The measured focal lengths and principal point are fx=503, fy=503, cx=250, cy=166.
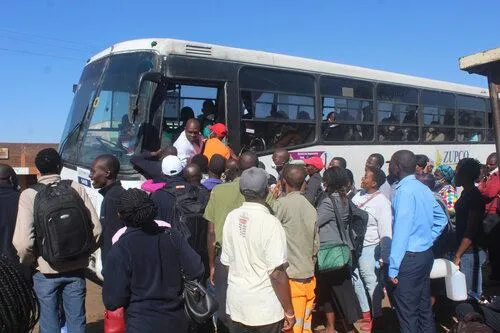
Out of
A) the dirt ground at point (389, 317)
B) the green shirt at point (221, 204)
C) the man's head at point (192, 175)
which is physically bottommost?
the dirt ground at point (389, 317)

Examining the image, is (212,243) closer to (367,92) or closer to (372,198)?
(372,198)

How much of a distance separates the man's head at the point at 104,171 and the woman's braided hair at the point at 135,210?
1.61 meters

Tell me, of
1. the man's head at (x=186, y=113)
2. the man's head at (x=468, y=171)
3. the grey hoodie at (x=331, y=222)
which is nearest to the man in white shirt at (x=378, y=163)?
the man's head at (x=468, y=171)

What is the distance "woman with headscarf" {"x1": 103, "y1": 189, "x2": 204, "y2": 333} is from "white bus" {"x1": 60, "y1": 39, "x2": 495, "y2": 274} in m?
3.59

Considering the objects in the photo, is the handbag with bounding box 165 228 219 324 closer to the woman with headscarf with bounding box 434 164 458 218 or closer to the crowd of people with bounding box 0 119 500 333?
the crowd of people with bounding box 0 119 500 333

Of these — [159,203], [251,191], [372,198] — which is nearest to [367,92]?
[372,198]

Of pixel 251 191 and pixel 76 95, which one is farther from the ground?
pixel 76 95

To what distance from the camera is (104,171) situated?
4.72 meters

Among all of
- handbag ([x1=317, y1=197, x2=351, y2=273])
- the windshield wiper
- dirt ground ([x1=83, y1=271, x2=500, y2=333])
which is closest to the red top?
dirt ground ([x1=83, y1=271, x2=500, y2=333])

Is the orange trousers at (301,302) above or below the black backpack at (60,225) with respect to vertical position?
below

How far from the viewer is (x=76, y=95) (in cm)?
826

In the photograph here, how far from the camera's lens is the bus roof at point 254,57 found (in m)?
7.17

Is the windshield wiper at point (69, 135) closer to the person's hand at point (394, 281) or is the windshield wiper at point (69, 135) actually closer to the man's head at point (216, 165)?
the man's head at point (216, 165)

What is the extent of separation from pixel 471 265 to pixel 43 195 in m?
4.29
